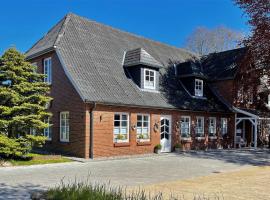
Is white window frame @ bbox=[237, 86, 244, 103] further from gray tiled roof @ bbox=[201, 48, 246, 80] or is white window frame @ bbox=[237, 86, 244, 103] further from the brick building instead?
gray tiled roof @ bbox=[201, 48, 246, 80]

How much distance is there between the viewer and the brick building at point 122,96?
57.4 ft

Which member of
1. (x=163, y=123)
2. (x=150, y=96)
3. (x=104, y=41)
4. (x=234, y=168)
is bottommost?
(x=234, y=168)

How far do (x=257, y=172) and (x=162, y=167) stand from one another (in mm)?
3842

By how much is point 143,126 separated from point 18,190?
1140cm

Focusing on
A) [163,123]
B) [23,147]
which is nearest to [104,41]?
[163,123]

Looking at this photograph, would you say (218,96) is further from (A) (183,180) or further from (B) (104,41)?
(A) (183,180)

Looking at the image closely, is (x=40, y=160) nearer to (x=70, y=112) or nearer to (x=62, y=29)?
(x=70, y=112)

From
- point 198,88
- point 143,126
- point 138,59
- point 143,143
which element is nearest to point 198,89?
point 198,88

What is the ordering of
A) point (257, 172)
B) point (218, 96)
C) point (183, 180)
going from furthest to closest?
point (218, 96)
point (257, 172)
point (183, 180)

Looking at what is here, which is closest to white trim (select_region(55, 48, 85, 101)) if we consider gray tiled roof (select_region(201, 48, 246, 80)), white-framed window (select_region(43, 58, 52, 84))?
white-framed window (select_region(43, 58, 52, 84))

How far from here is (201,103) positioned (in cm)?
2417

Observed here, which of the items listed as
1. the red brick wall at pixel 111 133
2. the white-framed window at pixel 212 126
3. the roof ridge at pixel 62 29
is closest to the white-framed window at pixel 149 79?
the red brick wall at pixel 111 133

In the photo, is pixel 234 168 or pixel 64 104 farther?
pixel 64 104

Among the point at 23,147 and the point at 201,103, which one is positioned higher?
the point at 201,103
